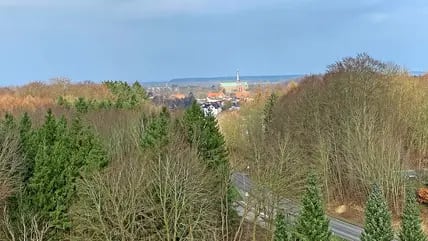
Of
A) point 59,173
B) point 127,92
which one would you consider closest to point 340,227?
point 59,173

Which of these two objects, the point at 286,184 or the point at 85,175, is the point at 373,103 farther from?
the point at 85,175

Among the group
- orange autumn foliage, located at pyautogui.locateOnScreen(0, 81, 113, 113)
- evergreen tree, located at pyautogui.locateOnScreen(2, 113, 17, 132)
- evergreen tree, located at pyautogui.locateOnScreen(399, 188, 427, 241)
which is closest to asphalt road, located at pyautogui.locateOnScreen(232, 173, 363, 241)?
evergreen tree, located at pyautogui.locateOnScreen(399, 188, 427, 241)

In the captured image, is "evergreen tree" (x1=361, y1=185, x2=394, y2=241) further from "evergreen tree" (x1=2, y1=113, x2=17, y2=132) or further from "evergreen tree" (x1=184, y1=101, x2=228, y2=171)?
"evergreen tree" (x1=2, y1=113, x2=17, y2=132)

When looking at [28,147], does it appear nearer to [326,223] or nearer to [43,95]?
[326,223]

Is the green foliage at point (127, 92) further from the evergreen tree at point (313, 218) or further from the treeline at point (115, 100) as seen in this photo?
the evergreen tree at point (313, 218)

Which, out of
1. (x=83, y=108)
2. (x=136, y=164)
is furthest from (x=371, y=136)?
(x=83, y=108)
